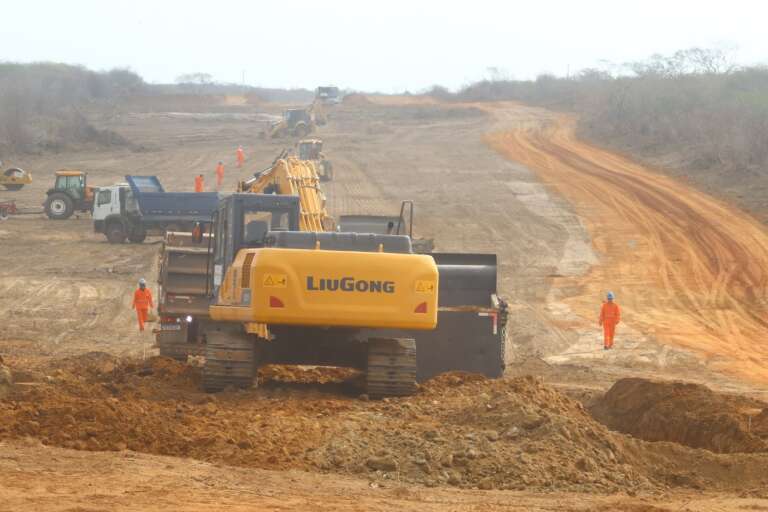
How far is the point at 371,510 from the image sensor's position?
8.07 meters

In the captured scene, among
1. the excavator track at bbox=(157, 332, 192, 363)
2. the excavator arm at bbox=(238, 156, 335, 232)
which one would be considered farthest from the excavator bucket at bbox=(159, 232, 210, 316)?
the excavator arm at bbox=(238, 156, 335, 232)

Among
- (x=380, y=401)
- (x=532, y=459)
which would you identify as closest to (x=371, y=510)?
(x=532, y=459)

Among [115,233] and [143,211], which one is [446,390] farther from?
[115,233]

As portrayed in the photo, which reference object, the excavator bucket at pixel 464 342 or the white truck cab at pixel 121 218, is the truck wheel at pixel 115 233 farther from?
the excavator bucket at pixel 464 342

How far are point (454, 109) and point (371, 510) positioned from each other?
219 feet

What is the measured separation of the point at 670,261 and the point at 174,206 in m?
14.3

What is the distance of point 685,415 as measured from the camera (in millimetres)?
13680

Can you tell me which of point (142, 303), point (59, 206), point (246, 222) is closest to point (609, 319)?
point (142, 303)

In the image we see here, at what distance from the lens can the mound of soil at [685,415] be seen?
12.5 metres

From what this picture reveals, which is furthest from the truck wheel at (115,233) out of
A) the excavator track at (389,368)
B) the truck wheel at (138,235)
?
the excavator track at (389,368)

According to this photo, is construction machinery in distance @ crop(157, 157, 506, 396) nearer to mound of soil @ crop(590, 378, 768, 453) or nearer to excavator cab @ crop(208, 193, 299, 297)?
excavator cab @ crop(208, 193, 299, 297)

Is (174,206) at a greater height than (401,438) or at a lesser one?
greater

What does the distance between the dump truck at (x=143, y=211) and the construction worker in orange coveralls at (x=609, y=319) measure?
1596 cm

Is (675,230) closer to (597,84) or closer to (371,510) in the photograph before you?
(371,510)
